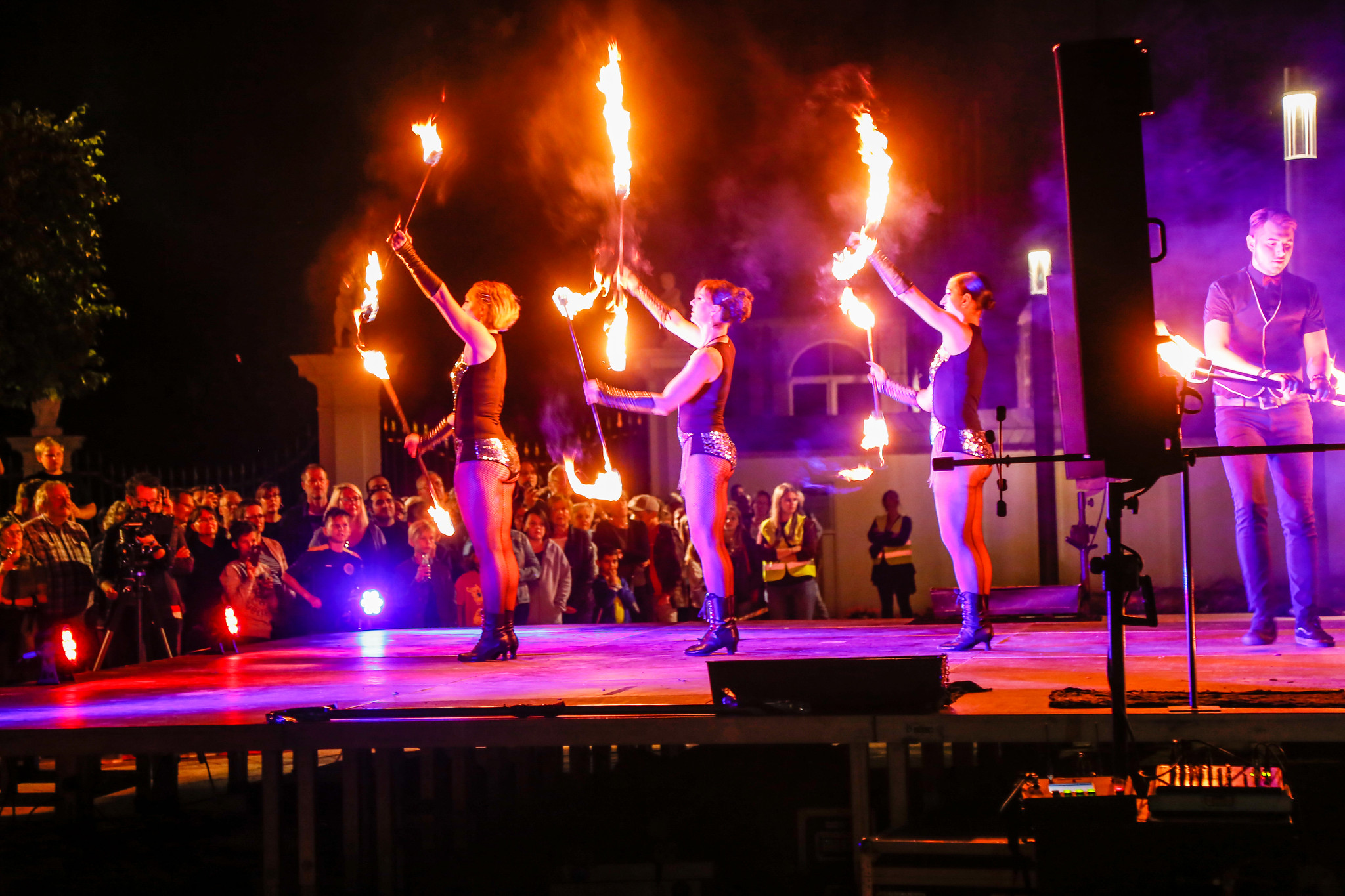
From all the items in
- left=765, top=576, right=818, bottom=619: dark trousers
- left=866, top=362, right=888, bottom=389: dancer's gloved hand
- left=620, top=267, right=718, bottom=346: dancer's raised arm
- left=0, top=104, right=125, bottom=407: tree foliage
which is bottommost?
left=765, top=576, right=818, bottom=619: dark trousers

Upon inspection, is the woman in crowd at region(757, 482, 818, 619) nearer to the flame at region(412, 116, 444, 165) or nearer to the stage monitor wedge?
the flame at region(412, 116, 444, 165)

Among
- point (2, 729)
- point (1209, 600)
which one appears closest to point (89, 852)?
point (2, 729)

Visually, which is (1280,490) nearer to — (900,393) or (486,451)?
(900,393)

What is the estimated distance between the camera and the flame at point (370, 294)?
695 cm

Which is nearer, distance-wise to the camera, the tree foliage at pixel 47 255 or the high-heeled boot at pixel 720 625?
the high-heeled boot at pixel 720 625

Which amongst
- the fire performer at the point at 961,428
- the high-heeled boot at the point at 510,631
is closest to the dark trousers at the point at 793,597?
the fire performer at the point at 961,428

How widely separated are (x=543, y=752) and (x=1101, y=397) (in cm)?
441

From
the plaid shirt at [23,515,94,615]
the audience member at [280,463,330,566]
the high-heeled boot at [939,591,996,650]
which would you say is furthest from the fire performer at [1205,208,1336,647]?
the plaid shirt at [23,515,94,615]

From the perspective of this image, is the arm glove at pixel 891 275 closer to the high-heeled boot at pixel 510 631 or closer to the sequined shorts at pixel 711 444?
the sequined shorts at pixel 711 444

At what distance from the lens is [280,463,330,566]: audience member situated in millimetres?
10438

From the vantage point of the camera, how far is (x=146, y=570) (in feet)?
25.8

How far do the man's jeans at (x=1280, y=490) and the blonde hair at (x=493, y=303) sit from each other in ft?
12.2

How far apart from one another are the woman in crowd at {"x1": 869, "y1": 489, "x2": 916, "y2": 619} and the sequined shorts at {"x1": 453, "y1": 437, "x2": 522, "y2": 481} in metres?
8.04

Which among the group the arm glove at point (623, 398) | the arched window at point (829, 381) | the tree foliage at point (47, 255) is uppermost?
the tree foliage at point (47, 255)
